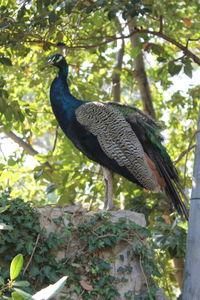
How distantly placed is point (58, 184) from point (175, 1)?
2.02 metres

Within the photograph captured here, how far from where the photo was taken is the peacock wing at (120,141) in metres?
3.64

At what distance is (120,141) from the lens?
364cm

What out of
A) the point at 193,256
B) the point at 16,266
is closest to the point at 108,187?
the point at 193,256

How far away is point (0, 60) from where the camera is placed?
3.23 meters

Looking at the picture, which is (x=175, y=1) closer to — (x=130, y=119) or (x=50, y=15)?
(x=130, y=119)

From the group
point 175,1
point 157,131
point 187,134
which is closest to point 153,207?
point 157,131

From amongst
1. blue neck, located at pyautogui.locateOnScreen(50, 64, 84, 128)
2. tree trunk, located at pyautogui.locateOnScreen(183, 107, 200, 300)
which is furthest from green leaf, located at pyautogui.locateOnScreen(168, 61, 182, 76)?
tree trunk, located at pyautogui.locateOnScreen(183, 107, 200, 300)

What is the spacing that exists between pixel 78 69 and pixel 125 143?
5.59ft

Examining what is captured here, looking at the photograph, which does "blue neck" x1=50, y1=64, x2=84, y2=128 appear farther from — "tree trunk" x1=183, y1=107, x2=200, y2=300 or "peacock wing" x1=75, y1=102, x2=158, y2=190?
"tree trunk" x1=183, y1=107, x2=200, y2=300

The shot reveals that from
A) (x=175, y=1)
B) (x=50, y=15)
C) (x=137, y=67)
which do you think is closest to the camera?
(x=50, y=15)

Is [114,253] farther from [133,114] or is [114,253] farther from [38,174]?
[38,174]

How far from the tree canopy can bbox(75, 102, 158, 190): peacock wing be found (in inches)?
14.3

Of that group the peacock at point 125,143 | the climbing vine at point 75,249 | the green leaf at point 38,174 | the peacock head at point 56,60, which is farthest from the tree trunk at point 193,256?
the peacock head at point 56,60

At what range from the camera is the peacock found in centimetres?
365
